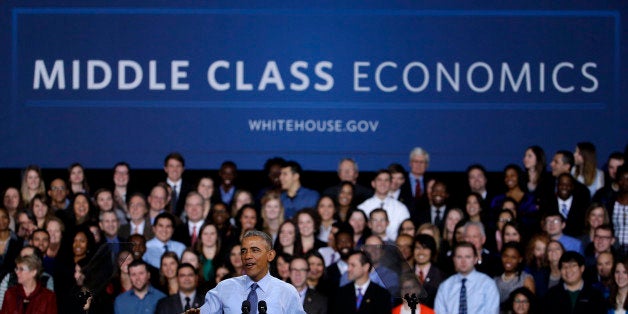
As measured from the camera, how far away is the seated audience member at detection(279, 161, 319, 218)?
37.4ft

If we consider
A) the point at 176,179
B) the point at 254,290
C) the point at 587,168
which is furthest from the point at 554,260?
the point at 254,290

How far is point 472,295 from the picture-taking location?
9.71 m

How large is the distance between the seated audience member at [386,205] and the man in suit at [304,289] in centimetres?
139

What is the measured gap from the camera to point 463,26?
12.8m

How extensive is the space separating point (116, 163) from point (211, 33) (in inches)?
60.7

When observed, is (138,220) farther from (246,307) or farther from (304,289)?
(246,307)

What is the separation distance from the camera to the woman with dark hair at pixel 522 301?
959 centimetres

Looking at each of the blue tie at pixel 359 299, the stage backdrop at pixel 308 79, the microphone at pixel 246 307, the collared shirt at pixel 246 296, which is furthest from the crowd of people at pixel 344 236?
the microphone at pixel 246 307

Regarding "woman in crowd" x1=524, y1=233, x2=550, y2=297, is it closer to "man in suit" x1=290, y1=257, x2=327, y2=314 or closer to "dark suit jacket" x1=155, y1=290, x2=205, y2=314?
"man in suit" x1=290, y1=257, x2=327, y2=314

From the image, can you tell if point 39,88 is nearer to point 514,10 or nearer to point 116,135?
point 116,135

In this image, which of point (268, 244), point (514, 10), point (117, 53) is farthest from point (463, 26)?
point (268, 244)

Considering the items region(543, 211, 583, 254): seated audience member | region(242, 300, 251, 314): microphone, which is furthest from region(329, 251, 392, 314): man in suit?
region(242, 300, 251, 314): microphone

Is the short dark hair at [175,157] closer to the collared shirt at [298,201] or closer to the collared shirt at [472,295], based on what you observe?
the collared shirt at [298,201]

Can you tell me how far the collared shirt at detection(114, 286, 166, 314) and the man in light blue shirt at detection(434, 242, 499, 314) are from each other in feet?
6.81
